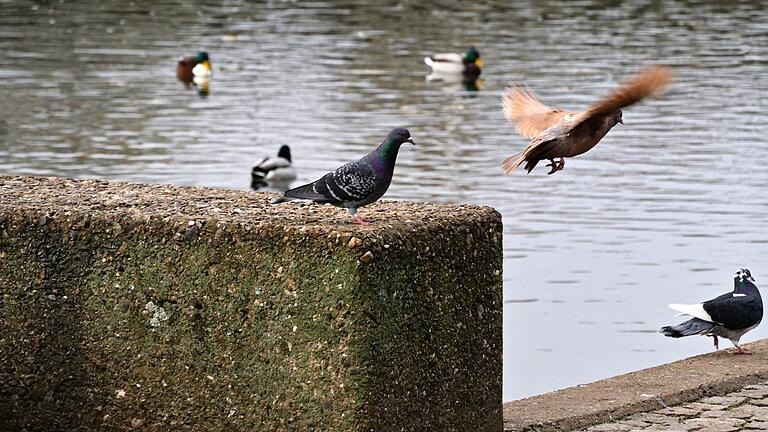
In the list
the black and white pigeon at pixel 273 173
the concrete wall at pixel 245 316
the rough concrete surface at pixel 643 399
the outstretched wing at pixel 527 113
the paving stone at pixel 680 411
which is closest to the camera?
the concrete wall at pixel 245 316

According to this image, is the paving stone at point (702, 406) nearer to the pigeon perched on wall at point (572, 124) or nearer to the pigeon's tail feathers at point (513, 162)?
the pigeon perched on wall at point (572, 124)

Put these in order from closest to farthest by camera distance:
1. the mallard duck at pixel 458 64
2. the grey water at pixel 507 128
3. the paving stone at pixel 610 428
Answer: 1. the paving stone at pixel 610 428
2. the grey water at pixel 507 128
3. the mallard duck at pixel 458 64

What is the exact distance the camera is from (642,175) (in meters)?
17.5

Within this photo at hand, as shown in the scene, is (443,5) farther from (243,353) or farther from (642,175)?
(243,353)

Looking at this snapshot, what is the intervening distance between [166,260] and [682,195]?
10844 millimetres

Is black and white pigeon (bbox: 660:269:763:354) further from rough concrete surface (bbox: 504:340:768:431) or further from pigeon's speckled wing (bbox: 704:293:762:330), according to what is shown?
rough concrete surface (bbox: 504:340:768:431)

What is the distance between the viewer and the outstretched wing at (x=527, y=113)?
7789mm

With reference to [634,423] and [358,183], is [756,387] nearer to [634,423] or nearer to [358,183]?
[634,423]

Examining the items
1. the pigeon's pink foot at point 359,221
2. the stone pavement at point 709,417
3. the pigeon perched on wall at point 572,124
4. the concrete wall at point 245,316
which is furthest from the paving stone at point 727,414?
the pigeon's pink foot at point 359,221

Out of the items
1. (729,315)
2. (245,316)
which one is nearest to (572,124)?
(245,316)

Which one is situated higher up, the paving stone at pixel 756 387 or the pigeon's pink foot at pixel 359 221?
the pigeon's pink foot at pixel 359 221

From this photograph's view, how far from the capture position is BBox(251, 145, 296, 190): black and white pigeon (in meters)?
17.3

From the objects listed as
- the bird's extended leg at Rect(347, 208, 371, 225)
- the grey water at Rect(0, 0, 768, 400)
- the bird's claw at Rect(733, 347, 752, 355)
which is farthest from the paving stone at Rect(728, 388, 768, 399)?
the bird's extended leg at Rect(347, 208, 371, 225)

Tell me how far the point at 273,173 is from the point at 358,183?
11402 millimetres
